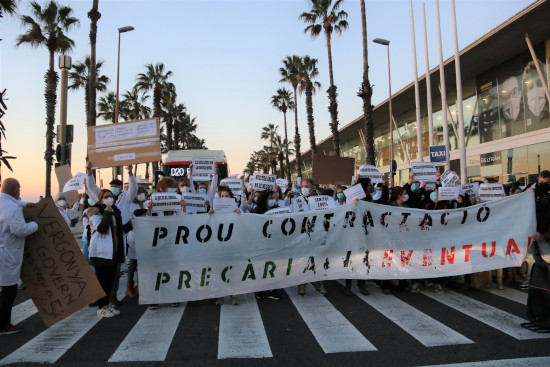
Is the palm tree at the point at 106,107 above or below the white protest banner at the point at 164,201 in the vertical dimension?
above

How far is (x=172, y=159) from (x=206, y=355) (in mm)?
13020

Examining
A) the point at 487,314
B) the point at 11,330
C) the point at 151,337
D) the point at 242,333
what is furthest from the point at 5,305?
the point at 487,314

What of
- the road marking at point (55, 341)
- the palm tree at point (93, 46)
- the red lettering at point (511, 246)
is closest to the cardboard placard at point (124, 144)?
the road marking at point (55, 341)

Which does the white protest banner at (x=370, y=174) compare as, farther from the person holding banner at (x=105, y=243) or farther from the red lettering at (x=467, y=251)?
the person holding banner at (x=105, y=243)

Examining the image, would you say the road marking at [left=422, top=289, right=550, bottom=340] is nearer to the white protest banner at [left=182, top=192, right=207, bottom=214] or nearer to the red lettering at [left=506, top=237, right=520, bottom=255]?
the red lettering at [left=506, top=237, right=520, bottom=255]

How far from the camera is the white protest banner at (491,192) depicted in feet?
24.9

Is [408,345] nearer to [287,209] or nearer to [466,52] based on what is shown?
[287,209]

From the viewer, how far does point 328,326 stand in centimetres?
499

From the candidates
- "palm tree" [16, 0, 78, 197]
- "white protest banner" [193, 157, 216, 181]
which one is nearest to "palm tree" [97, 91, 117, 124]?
"palm tree" [16, 0, 78, 197]

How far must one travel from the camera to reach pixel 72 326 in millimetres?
5203

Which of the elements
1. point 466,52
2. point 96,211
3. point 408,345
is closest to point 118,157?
point 96,211

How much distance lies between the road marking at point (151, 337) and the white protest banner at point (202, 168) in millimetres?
3412

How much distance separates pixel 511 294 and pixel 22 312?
755 cm

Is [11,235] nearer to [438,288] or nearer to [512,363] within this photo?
[512,363]
